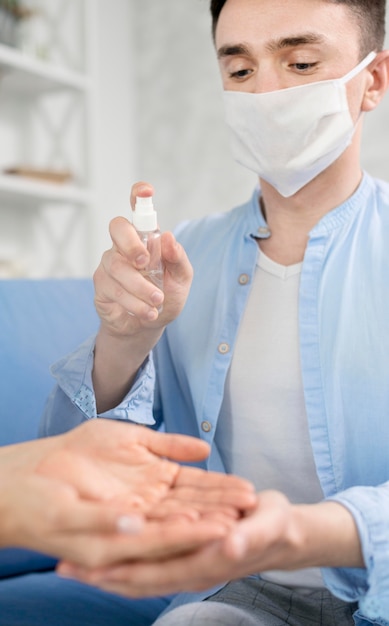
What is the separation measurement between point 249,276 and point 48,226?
7.08 ft

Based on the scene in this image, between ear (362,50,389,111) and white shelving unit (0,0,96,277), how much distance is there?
73.6 inches

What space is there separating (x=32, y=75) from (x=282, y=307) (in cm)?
207

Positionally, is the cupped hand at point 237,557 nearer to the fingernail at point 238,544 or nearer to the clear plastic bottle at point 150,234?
the fingernail at point 238,544

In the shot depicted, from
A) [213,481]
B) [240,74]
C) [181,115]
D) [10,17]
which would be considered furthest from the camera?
[181,115]

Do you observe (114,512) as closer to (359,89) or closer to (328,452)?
(328,452)

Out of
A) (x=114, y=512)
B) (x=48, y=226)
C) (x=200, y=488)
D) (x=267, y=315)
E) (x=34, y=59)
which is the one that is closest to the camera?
(x=114, y=512)

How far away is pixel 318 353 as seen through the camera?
1094 mm

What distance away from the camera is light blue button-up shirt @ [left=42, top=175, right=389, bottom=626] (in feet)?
3.44

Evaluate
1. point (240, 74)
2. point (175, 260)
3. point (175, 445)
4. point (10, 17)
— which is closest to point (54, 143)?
point (10, 17)

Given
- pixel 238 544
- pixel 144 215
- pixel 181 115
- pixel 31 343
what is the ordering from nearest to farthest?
pixel 238 544, pixel 144 215, pixel 31 343, pixel 181 115

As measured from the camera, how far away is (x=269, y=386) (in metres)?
1.13

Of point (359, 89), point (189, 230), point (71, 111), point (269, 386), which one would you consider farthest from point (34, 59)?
point (269, 386)

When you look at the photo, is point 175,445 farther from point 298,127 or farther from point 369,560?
point 298,127

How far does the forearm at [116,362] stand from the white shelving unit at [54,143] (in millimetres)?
1849
